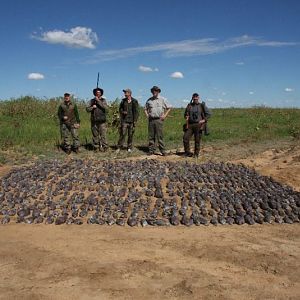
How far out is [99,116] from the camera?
11.7m

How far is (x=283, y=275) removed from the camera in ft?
15.5

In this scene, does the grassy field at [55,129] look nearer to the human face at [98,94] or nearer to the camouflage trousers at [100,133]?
the camouflage trousers at [100,133]

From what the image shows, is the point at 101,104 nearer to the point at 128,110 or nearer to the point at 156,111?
the point at 128,110

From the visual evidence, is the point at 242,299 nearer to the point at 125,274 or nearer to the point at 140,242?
the point at 125,274

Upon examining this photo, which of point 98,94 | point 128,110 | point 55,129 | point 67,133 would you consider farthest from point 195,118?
point 55,129

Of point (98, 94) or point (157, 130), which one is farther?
point (98, 94)

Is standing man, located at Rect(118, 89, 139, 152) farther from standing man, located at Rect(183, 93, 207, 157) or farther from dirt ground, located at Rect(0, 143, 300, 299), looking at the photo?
dirt ground, located at Rect(0, 143, 300, 299)

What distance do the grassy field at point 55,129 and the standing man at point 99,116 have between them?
1.37 meters

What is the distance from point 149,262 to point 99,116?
23.6ft

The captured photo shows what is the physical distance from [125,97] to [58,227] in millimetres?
6022

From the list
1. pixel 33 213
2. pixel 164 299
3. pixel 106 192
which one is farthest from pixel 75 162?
pixel 164 299

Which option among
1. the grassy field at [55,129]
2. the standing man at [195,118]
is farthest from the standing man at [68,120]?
the standing man at [195,118]

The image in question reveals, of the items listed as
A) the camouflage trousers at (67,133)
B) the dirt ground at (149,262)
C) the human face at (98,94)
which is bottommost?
the dirt ground at (149,262)

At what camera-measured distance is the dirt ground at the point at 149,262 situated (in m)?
4.34
